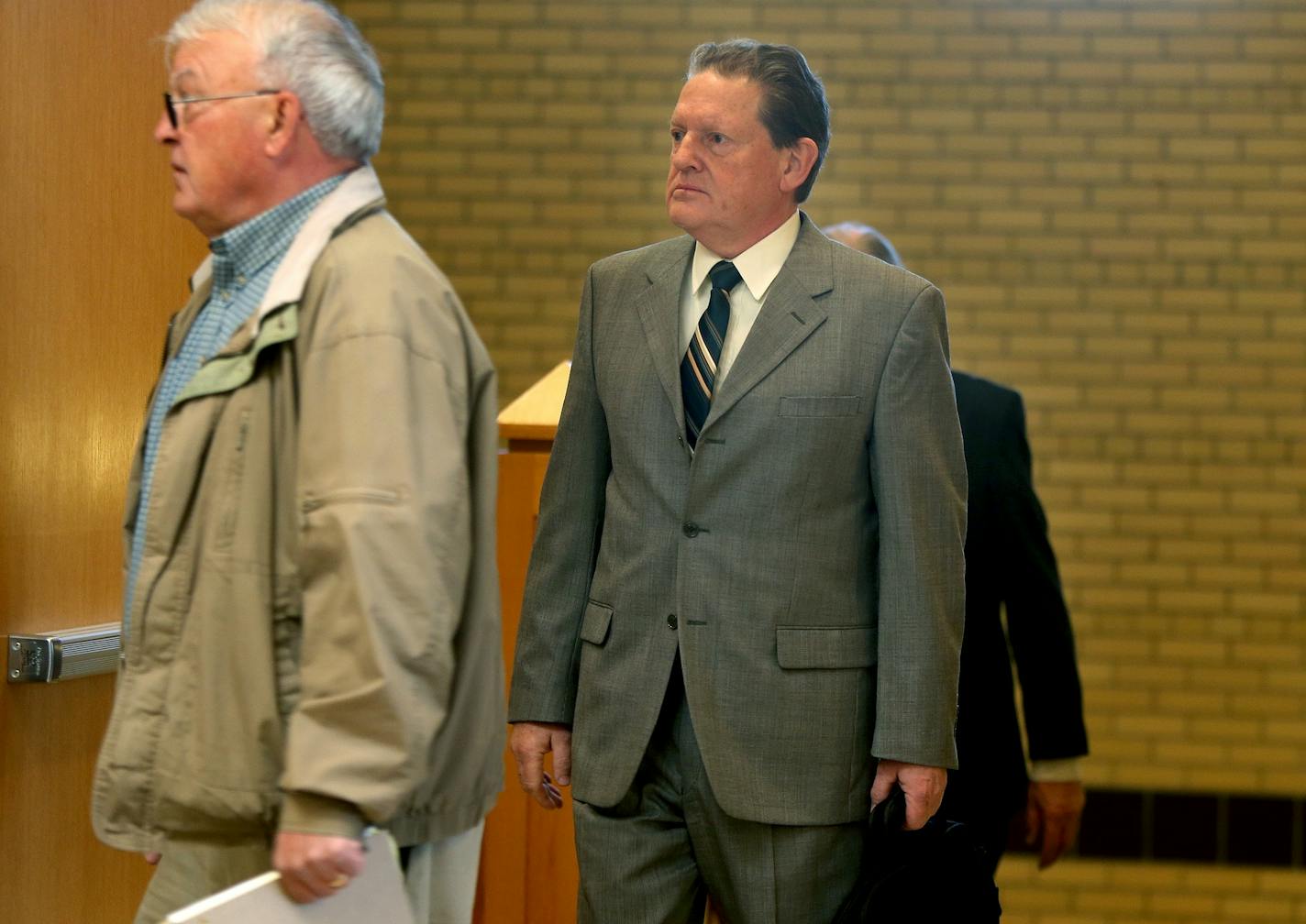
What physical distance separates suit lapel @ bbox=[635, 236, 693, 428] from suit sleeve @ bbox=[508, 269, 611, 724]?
0.45 feet

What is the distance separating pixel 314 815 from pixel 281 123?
82cm

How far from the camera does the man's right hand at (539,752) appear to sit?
108 inches

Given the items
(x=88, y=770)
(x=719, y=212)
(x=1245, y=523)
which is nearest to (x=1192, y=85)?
(x=1245, y=523)

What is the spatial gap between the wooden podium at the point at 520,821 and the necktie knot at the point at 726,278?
70 cm

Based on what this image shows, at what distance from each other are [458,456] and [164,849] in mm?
564

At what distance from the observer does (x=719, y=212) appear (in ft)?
8.84

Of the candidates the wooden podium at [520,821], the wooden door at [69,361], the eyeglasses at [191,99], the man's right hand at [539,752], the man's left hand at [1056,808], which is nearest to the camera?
the eyeglasses at [191,99]

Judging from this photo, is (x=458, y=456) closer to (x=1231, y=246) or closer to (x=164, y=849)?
(x=164, y=849)

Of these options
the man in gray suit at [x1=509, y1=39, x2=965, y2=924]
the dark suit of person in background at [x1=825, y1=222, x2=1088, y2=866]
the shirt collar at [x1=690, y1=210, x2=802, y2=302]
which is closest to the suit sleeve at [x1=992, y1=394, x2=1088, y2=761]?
the dark suit of person in background at [x1=825, y1=222, x2=1088, y2=866]

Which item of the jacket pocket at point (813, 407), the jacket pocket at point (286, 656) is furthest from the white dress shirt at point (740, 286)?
the jacket pocket at point (286, 656)

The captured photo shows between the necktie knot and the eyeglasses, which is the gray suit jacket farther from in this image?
the eyeglasses

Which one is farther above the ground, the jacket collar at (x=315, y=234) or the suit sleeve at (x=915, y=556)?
the jacket collar at (x=315, y=234)

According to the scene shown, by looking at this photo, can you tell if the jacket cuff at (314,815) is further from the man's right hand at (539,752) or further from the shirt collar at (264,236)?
the man's right hand at (539,752)

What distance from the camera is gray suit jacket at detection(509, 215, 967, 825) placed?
2.57 metres
